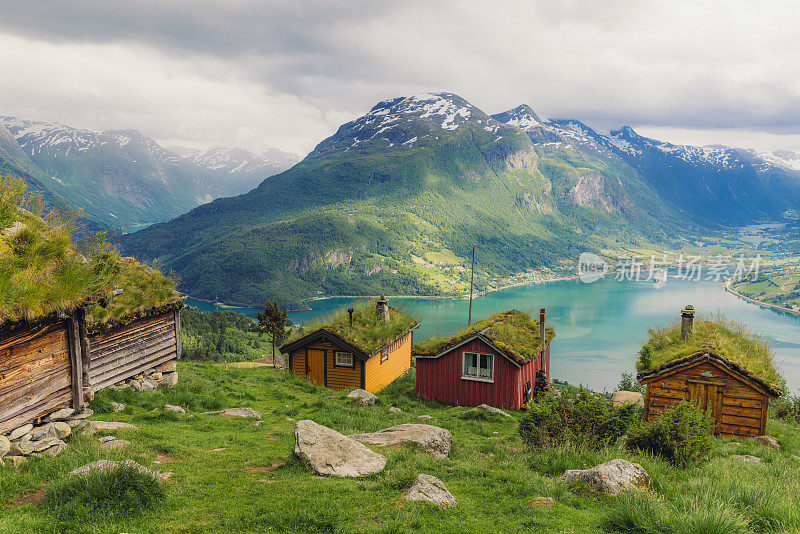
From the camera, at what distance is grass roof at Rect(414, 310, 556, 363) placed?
2400cm

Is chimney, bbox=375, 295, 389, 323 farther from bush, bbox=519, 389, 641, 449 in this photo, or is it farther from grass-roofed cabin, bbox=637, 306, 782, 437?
bush, bbox=519, 389, 641, 449

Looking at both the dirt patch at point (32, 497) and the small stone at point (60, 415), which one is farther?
the small stone at point (60, 415)

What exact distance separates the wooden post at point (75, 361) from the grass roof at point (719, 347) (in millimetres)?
21225

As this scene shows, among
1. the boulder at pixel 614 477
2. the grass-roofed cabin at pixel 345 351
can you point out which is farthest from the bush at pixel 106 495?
the grass-roofed cabin at pixel 345 351

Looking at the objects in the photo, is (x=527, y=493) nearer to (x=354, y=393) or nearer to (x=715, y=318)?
(x=354, y=393)

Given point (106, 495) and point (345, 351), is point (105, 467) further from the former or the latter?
point (345, 351)

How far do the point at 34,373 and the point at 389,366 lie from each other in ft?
76.0

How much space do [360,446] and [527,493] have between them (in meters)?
3.74

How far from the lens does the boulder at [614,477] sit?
26.0 ft

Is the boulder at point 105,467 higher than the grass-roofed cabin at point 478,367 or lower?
higher

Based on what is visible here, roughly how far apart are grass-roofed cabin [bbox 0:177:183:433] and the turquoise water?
53356 millimetres

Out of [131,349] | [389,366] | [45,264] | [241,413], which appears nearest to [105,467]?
[45,264]

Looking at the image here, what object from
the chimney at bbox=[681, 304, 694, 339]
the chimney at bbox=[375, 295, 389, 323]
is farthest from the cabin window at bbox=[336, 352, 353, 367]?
the chimney at bbox=[681, 304, 694, 339]

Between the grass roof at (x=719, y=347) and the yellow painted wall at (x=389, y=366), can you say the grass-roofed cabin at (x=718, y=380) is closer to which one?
the grass roof at (x=719, y=347)
